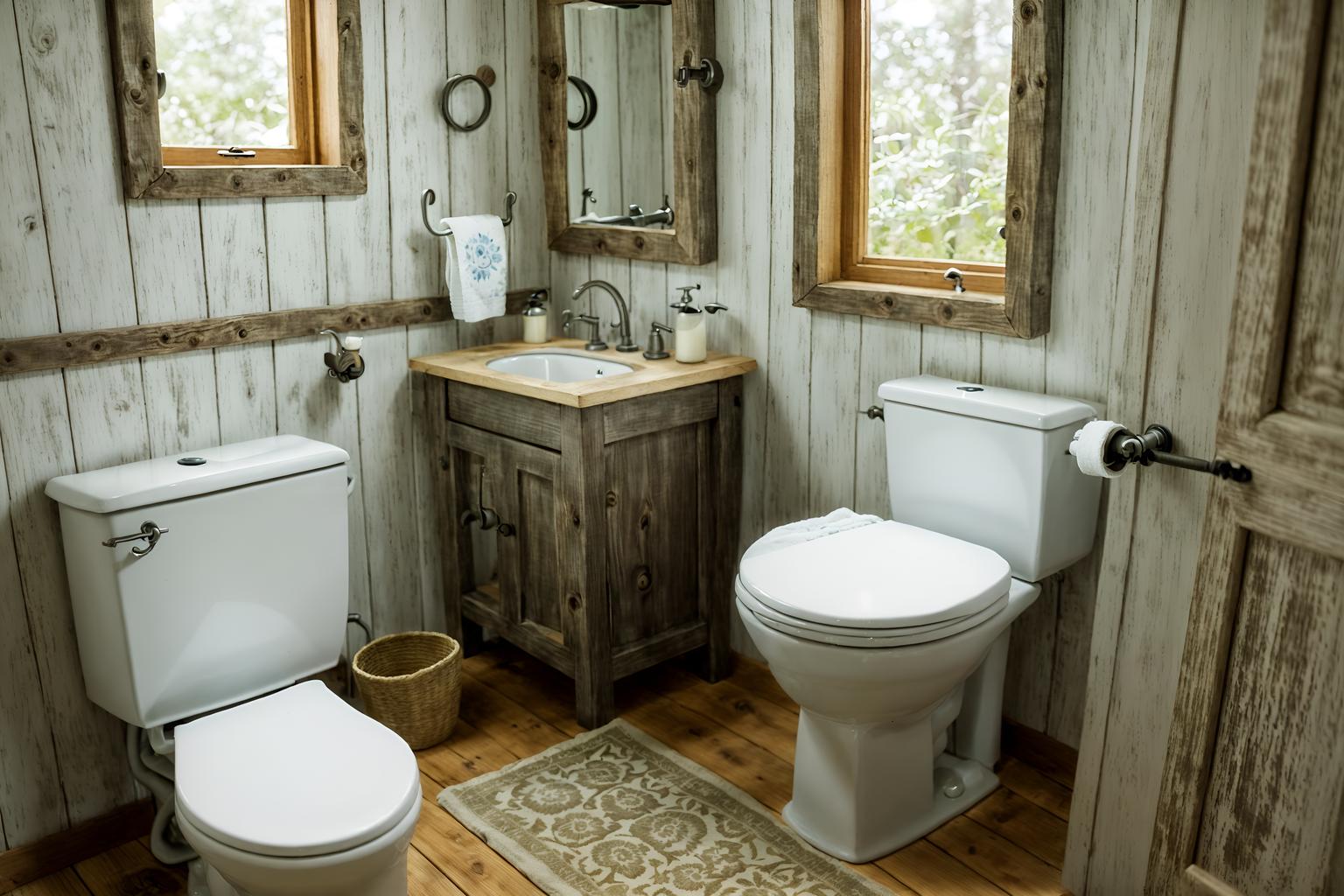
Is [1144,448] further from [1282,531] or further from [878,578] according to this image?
[878,578]

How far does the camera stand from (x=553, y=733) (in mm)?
2619

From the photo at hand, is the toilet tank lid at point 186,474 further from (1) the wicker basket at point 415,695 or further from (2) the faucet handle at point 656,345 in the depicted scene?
(2) the faucet handle at point 656,345

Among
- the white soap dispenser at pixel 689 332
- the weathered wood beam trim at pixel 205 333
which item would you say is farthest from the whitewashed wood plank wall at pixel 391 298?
the white soap dispenser at pixel 689 332

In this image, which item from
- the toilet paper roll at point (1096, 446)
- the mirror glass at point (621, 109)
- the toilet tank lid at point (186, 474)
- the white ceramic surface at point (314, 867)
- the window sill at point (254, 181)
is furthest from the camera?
the mirror glass at point (621, 109)

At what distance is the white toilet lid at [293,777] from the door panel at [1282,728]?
1205 mm

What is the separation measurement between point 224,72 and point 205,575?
3.66 ft

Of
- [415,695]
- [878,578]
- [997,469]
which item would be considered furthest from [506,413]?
[997,469]

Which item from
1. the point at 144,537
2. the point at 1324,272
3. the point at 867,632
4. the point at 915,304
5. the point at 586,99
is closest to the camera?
the point at 1324,272

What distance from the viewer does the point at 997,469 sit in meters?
2.16

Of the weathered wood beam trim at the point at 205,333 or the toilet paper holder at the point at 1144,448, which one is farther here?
the weathered wood beam trim at the point at 205,333

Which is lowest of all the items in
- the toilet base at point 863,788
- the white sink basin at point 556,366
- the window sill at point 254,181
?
the toilet base at point 863,788

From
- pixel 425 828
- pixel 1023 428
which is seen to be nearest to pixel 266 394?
pixel 425 828

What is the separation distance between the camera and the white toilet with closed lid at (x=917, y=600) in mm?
1927

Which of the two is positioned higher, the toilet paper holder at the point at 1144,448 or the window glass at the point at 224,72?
the window glass at the point at 224,72
